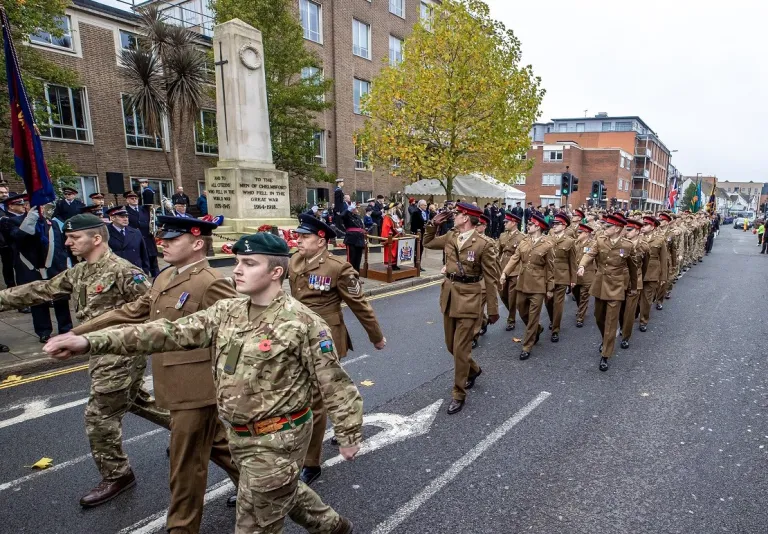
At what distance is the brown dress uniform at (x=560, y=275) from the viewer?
8.09 meters

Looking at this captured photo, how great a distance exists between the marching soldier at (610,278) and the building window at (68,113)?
19.8 meters

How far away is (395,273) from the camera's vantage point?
512 inches

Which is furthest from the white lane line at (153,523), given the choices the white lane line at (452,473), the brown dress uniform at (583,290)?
the brown dress uniform at (583,290)

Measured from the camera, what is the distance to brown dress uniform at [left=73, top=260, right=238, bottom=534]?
2.95 meters

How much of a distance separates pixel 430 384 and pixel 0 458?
14.2 ft

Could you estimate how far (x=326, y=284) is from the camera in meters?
4.22

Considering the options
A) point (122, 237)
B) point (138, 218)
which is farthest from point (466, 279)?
point (138, 218)

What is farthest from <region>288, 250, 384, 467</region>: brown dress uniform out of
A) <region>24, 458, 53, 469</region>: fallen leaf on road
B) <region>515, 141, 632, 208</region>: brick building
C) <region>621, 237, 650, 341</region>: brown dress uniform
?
<region>515, 141, 632, 208</region>: brick building

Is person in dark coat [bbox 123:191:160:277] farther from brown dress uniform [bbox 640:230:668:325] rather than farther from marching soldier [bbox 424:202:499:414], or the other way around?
brown dress uniform [bbox 640:230:668:325]

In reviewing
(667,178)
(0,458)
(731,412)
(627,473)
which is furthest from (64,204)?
(667,178)

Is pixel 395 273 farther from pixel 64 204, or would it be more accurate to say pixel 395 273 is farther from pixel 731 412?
pixel 731 412

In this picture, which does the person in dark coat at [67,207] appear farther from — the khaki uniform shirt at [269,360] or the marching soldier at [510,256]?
the khaki uniform shirt at [269,360]

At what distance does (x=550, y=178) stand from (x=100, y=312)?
59922 mm

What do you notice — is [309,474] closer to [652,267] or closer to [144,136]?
[652,267]
